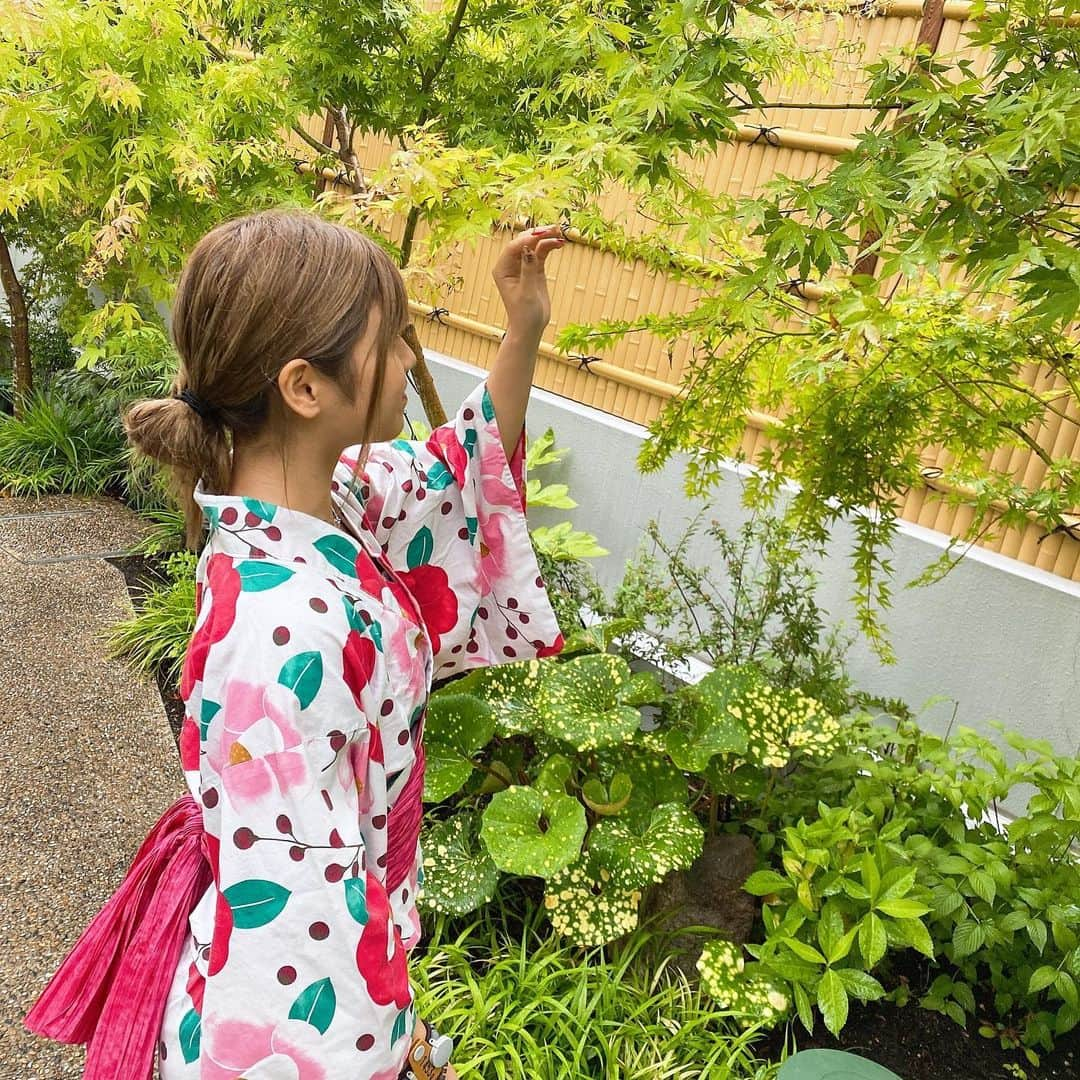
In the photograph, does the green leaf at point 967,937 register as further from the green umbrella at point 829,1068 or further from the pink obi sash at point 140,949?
the pink obi sash at point 140,949

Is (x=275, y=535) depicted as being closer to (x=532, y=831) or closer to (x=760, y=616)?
(x=532, y=831)

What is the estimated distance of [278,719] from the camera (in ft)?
3.20

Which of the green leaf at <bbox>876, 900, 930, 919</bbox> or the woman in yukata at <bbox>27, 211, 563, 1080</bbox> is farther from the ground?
the woman in yukata at <bbox>27, 211, 563, 1080</bbox>

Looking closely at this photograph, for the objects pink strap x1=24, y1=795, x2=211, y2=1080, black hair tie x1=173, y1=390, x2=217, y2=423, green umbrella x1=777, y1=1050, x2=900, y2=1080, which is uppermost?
black hair tie x1=173, y1=390, x2=217, y2=423

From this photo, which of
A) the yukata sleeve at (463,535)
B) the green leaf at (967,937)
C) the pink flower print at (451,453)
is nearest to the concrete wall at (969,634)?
the green leaf at (967,937)

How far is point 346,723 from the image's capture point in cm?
102

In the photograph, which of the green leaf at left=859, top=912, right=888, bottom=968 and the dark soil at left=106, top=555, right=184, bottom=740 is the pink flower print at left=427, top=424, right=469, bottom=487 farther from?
the dark soil at left=106, top=555, right=184, bottom=740

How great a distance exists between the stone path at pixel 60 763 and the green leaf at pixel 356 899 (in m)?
1.58

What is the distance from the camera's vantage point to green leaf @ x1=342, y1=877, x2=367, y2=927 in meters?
1.00

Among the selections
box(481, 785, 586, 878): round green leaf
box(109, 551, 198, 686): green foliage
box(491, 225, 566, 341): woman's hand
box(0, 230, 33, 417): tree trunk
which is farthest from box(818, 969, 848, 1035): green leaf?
box(0, 230, 33, 417): tree trunk

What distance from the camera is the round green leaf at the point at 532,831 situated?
7.13 feet

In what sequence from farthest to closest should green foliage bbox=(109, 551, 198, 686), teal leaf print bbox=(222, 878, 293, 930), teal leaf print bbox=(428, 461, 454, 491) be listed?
green foliage bbox=(109, 551, 198, 686)
teal leaf print bbox=(428, 461, 454, 491)
teal leaf print bbox=(222, 878, 293, 930)

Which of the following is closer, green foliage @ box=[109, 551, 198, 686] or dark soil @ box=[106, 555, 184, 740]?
green foliage @ box=[109, 551, 198, 686]

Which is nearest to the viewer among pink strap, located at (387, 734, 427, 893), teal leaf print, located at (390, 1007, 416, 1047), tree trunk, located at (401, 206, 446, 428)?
teal leaf print, located at (390, 1007, 416, 1047)
